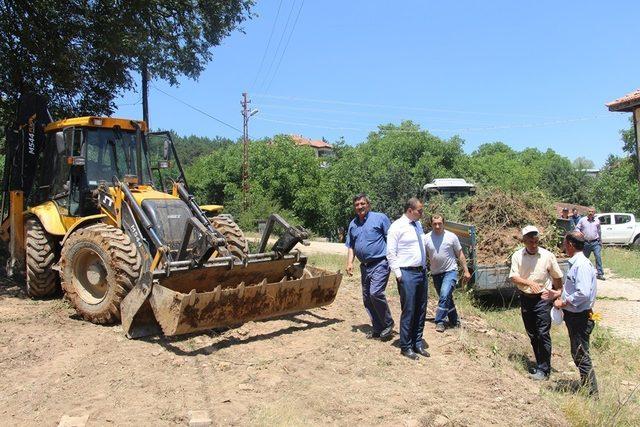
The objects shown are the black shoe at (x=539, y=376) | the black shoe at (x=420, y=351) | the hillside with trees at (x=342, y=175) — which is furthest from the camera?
the hillside with trees at (x=342, y=175)

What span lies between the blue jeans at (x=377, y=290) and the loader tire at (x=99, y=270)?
8.80 feet

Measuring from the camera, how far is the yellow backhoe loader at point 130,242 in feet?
21.1

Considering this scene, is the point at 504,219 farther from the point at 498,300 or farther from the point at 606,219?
the point at 606,219

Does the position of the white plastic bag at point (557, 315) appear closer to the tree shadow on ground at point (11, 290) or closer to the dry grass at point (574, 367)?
the dry grass at point (574, 367)

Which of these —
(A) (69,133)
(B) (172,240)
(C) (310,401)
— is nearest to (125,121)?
(A) (69,133)

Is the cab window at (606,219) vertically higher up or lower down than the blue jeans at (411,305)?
higher up

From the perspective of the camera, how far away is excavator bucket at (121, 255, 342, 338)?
19.7 feet

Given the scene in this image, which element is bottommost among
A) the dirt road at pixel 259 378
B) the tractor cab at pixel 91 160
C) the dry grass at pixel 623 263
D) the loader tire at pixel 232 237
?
the dry grass at pixel 623 263

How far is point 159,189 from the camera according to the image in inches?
352

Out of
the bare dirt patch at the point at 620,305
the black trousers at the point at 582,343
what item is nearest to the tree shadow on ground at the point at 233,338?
the black trousers at the point at 582,343

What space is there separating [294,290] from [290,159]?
34167 mm

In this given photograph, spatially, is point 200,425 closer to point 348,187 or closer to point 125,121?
point 125,121

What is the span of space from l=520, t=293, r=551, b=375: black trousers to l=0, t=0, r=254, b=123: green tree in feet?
30.0

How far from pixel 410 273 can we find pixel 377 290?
20.9 inches
